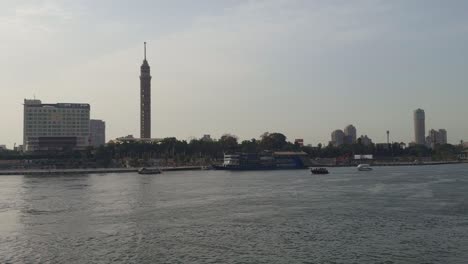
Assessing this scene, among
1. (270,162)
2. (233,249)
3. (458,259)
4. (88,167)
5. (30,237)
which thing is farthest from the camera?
(88,167)

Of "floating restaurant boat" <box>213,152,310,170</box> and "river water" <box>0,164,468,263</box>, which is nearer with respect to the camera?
"river water" <box>0,164,468,263</box>

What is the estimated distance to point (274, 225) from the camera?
1715 inches

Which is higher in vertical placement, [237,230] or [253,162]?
[253,162]

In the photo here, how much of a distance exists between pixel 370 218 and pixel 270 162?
13425 cm

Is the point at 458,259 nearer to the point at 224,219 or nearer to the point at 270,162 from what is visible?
the point at 224,219

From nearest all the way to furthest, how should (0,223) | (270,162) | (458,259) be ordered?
(458,259)
(0,223)
(270,162)

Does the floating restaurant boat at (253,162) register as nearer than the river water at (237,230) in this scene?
No

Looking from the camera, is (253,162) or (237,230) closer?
(237,230)

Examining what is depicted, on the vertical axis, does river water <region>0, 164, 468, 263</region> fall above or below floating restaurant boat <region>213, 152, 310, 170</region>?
below

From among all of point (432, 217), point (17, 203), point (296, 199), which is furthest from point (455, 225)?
point (17, 203)

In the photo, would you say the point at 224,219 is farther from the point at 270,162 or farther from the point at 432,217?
the point at 270,162

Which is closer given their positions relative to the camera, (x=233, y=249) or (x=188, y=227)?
(x=233, y=249)

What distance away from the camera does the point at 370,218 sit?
46906 mm

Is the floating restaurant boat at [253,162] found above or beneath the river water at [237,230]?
above
